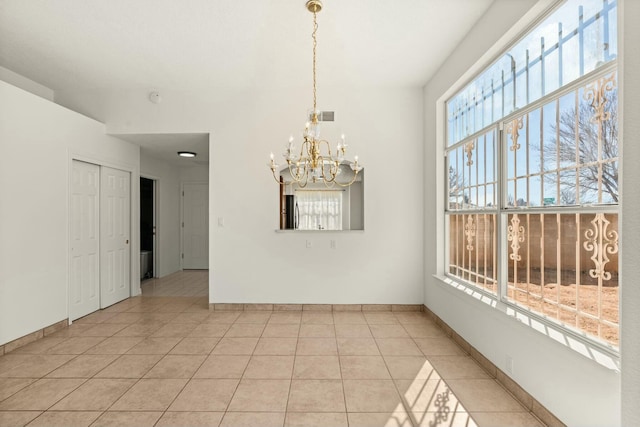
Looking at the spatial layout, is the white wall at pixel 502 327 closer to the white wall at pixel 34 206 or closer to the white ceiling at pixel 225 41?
the white ceiling at pixel 225 41

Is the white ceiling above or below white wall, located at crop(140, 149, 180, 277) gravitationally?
above

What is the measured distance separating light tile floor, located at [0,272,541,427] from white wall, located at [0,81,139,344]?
37 centimetres

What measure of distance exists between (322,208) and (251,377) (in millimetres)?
2584

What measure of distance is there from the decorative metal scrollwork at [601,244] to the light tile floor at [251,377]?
1.04 meters

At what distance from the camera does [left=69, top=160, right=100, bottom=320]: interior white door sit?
3873 millimetres

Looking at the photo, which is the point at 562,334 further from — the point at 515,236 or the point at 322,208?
the point at 322,208

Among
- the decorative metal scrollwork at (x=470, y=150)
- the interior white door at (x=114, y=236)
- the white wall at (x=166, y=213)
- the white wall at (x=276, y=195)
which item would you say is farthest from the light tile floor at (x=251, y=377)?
the white wall at (x=166, y=213)

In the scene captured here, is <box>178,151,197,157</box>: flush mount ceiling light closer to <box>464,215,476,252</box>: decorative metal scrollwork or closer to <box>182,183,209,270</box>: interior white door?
<box>182,183,209,270</box>: interior white door

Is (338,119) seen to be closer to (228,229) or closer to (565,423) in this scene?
(228,229)

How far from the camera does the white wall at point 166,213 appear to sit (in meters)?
6.24

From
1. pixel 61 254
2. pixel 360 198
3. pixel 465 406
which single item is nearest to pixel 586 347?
pixel 465 406

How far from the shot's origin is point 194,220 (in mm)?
7297

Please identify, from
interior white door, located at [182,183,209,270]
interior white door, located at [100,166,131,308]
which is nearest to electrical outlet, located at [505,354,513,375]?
interior white door, located at [100,166,131,308]

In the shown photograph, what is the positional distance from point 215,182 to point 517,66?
3.50 metres
